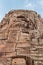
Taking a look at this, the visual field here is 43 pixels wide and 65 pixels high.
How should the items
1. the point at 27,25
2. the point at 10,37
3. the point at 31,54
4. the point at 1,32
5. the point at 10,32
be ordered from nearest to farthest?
the point at 31,54 < the point at 10,37 < the point at 10,32 < the point at 1,32 < the point at 27,25

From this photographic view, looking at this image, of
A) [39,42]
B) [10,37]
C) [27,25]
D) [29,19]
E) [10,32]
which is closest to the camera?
[39,42]

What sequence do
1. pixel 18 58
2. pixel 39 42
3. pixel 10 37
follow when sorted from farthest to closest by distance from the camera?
pixel 10 37, pixel 39 42, pixel 18 58

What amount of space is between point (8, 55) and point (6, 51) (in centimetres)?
88

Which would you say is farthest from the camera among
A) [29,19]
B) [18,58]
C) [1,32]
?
[29,19]

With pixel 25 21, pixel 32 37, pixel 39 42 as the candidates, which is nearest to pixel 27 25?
pixel 25 21

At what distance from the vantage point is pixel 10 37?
87.2ft

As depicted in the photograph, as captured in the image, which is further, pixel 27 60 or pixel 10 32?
pixel 10 32

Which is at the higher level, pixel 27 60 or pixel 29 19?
pixel 29 19

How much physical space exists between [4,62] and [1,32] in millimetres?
9480

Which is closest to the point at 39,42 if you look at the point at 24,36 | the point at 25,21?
the point at 24,36

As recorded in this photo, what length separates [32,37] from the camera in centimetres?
2675

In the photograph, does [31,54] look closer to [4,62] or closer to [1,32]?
[4,62]

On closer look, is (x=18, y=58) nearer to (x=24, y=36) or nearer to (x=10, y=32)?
(x=24, y=36)

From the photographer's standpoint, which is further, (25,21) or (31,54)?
(25,21)
